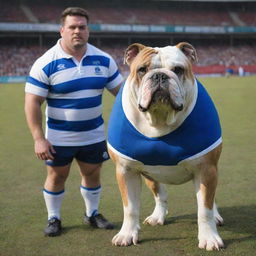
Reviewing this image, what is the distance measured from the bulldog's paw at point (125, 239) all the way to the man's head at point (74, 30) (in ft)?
5.62

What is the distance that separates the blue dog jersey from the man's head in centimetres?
81

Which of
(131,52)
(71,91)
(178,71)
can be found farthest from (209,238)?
(71,91)

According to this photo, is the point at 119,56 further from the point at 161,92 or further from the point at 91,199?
the point at 161,92

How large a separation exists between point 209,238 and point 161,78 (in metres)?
1.42

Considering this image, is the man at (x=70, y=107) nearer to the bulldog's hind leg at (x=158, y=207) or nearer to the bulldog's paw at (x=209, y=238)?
the bulldog's hind leg at (x=158, y=207)

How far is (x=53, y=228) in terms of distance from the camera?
12.9 ft

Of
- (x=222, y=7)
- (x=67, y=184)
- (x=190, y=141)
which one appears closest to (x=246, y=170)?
(x=67, y=184)

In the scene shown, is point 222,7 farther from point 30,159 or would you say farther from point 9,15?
point 30,159

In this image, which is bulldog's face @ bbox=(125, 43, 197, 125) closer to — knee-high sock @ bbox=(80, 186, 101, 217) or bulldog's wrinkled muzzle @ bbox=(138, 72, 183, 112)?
bulldog's wrinkled muzzle @ bbox=(138, 72, 183, 112)

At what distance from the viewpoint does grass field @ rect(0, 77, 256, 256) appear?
3564mm

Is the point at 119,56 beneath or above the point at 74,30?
beneath

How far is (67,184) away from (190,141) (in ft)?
8.46

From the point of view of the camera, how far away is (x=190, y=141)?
3379 mm

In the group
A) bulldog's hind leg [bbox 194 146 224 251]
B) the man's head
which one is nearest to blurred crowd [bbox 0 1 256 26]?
the man's head
